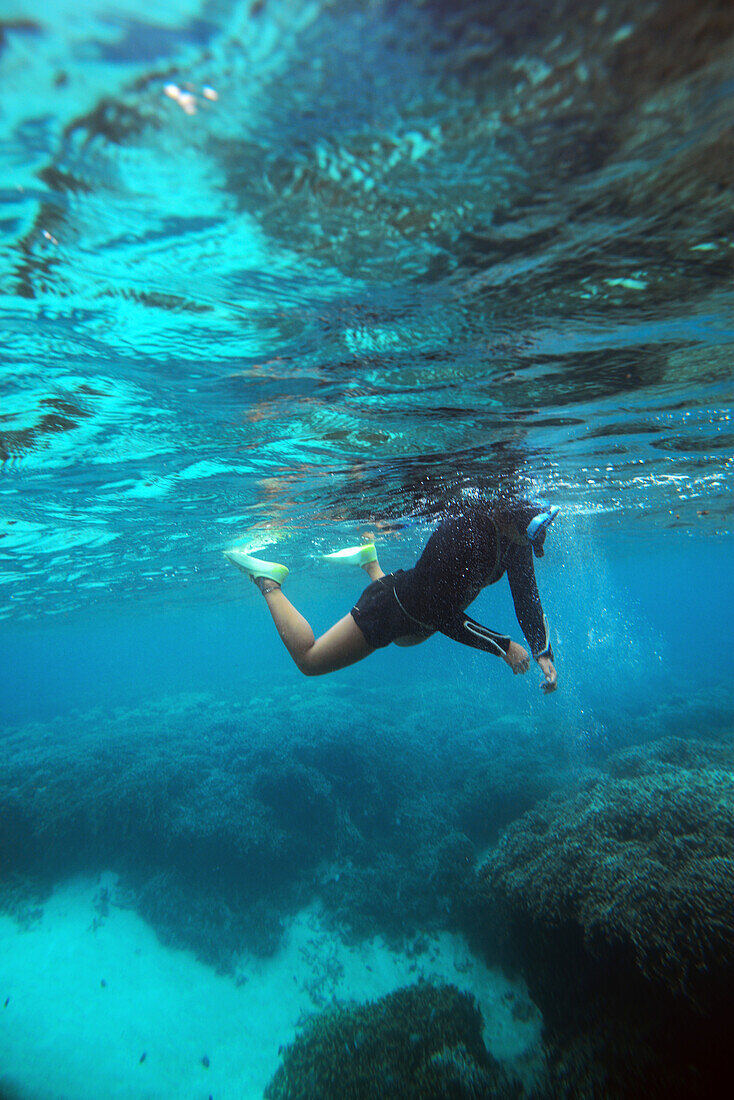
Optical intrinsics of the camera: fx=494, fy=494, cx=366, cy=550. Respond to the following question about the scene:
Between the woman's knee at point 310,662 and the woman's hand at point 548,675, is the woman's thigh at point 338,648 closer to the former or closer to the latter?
the woman's knee at point 310,662

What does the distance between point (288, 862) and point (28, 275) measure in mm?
15565

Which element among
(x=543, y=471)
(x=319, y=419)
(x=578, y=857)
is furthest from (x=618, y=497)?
(x=319, y=419)

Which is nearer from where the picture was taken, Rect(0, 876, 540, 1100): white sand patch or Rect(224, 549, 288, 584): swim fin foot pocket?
Rect(224, 549, 288, 584): swim fin foot pocket

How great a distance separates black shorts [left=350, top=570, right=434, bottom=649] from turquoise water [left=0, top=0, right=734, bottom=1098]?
10.6ft

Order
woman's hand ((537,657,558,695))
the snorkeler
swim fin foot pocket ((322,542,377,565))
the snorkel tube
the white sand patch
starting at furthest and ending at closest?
the white sand patch, swim fin foot pocket ((322,542,377,565)), the snorkeler, the snorkel tube, woman's hand ((537,657,558,695))

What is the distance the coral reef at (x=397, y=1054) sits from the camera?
830 centimetres

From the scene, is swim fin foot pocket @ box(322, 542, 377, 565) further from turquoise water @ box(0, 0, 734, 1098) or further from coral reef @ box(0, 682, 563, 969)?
coral reef @ box(0, 682, 563, 969)

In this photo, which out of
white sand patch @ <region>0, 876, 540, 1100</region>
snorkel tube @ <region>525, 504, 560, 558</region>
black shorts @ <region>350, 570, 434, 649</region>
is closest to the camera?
snorkel tube @ <region>525, 504, 560, 558</region>

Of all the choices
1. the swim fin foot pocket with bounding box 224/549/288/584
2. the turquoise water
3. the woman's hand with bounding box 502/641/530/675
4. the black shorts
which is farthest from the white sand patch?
the swim fin foot pocket with bounding box 224/549/288/584

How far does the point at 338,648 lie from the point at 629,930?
6.60m

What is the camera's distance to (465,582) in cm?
670

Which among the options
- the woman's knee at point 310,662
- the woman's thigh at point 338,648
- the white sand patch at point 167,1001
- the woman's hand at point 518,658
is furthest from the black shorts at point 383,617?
the white sand patch at point 167,1001

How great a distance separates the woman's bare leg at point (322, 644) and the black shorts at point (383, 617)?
0.13 m

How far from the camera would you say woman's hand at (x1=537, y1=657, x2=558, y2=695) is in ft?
19.6
